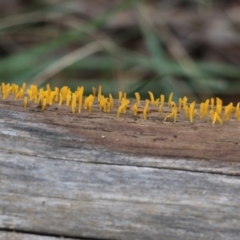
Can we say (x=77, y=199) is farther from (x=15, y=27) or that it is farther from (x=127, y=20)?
(x=127, y=20)

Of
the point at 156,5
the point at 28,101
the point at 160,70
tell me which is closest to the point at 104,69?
the point at 160,70

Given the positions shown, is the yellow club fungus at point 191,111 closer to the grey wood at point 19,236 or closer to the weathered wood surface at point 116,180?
the weathered wood surface at point 116,180

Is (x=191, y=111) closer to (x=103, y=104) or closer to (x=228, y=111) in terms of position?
(x=228, y=111)

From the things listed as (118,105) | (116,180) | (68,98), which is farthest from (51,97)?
(116,180)

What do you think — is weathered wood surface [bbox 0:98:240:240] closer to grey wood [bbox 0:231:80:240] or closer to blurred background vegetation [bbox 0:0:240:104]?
grey wood [bbox 0:231:80:240]

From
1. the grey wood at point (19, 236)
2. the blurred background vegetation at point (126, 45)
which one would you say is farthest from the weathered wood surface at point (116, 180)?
the blurred background vegetation at point (126, 45)
